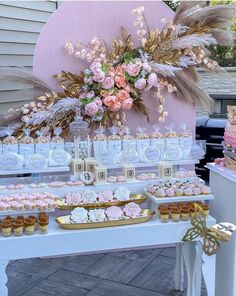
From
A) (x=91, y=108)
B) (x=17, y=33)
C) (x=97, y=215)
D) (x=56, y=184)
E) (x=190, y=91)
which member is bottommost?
(x=97, y=215)

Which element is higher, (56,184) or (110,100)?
(110,100)

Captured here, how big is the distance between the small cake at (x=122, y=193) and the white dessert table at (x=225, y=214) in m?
0.44

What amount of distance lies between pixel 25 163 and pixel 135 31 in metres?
1.28

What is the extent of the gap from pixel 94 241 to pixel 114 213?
0.15m

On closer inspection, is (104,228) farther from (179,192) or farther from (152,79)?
(152,79)

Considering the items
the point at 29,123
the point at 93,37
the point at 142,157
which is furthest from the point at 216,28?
the point at 29,123

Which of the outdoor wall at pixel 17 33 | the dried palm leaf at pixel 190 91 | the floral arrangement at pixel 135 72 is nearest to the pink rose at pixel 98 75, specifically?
the floral arrangement at pixel 135 72

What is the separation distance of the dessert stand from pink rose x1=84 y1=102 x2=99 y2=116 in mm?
367

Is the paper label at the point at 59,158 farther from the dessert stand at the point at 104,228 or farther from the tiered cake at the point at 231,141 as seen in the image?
the tiered cake at the point at 231,141

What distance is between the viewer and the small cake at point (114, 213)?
1817mm

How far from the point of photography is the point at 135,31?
2.80m

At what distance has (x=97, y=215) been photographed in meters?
1.81

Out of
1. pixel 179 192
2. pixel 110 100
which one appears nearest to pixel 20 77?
pixel 110 100

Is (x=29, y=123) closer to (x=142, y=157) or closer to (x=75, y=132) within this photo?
(x=75, y=132)
